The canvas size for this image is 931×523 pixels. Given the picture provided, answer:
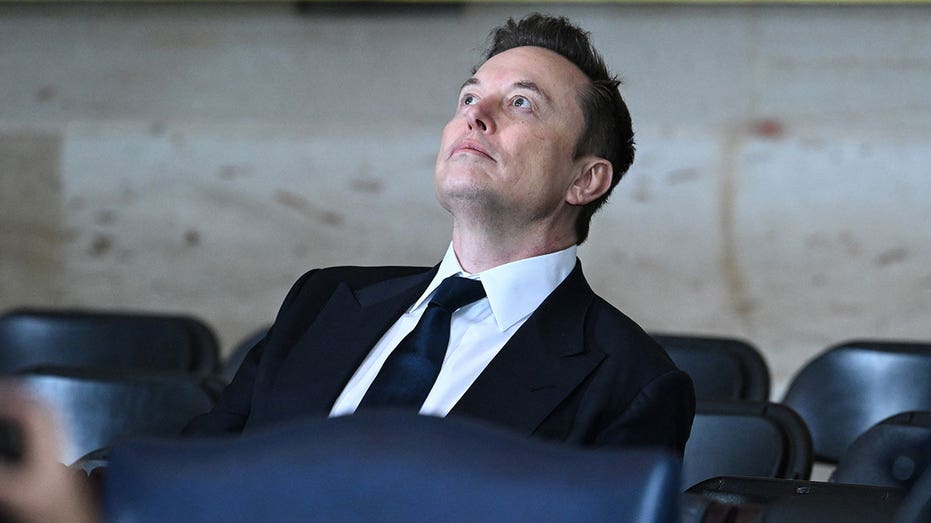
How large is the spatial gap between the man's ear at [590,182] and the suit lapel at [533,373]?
22 cm

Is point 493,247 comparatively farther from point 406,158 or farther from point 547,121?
point 406,158

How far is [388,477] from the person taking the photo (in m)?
0.96

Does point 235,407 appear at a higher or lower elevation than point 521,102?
lower

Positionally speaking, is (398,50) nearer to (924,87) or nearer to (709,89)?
(709,89)

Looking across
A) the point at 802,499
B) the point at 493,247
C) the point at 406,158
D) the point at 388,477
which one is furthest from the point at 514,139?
the point at 406,158

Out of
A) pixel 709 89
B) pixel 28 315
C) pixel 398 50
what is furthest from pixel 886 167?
pixel 28 315

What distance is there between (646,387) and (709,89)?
3.26 m

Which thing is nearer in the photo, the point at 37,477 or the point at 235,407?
the point at 37,477

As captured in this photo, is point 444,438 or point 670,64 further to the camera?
point 670,64

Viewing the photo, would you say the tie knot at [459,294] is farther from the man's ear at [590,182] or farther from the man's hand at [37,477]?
the man's hand at [37,477]

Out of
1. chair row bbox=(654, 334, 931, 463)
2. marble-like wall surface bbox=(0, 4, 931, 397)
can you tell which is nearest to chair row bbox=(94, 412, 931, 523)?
chair row bbox=(654, 334, 931, 463)

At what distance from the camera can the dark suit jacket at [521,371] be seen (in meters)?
1.80

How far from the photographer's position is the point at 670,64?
194 inches

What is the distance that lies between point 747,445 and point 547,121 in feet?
2.35
